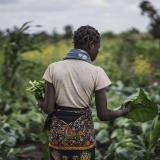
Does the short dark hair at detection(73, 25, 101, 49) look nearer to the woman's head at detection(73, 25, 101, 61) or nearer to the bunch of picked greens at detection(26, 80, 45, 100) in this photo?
the woman's head at detection(73, 25, 101, 61)

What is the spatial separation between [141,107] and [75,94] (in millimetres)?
906

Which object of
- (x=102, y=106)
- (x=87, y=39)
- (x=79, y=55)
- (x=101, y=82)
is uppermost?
(x=87, y=39)

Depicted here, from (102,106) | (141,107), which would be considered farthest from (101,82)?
(141,107)

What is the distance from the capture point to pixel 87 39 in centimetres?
449

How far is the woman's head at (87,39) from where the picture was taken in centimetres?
449

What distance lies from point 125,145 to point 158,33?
1757 cm

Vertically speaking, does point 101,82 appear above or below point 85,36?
below

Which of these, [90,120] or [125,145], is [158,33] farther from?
[90,120]

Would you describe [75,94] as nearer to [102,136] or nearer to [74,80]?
[74,80]

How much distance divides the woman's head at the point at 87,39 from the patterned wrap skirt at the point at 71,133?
1.44 ft

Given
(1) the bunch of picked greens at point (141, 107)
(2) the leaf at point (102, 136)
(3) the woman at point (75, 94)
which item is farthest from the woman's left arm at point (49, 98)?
(2) the leaf at point (102, 136)

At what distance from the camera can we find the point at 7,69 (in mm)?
9812

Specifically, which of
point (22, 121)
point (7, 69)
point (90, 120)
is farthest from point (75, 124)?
point (7, 69)

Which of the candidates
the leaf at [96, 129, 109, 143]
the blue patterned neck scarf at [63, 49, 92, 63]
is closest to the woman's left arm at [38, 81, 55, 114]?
the blue patterned neck scarf at [63, 49, 92, 63]
